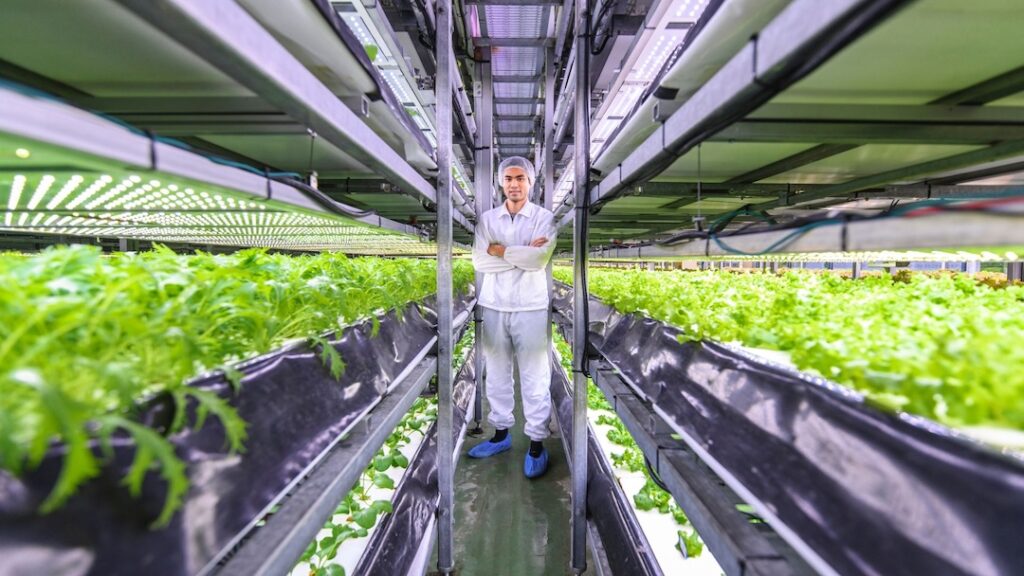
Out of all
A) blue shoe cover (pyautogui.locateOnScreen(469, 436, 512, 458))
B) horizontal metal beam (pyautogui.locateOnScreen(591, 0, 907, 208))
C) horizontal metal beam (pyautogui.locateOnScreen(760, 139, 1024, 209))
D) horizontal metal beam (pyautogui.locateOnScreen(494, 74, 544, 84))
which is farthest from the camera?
horizontal metal beam (pyautogui.locateOnScreen(494, 74, 544, 84))

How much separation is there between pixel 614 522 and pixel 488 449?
6.13 feet

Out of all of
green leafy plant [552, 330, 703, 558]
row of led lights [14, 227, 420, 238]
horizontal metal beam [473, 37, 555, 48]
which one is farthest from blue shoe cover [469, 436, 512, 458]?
horizontal metal beam [473, 37, 555, 48]

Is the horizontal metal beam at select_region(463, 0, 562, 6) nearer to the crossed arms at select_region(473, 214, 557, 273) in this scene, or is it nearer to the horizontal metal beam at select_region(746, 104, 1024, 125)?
the crossed arms at select_region(473, 214, 557, 273)

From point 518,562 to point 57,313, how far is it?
9.01 ft

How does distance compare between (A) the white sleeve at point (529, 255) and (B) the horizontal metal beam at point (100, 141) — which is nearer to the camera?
(B) the horizontal metal beam at point (100, 141)

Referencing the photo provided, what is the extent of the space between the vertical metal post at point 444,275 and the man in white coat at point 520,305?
1.19m

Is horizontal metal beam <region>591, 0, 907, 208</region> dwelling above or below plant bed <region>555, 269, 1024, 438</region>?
above

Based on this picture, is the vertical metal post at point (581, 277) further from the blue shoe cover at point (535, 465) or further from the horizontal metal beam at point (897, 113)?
the horizontal metal beam at point (897, 113)

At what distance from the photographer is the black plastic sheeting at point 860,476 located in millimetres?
676

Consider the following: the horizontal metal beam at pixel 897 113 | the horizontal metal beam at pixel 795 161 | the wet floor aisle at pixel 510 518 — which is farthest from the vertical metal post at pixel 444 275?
the horizontal metal beam at pixel 795 161

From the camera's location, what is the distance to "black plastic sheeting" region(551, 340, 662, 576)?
6.40 feet

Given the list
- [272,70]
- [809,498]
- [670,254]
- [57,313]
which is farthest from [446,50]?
[809,498]

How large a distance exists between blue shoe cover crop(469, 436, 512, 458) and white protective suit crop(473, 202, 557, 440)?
1.42 feet

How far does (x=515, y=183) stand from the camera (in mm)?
3730
